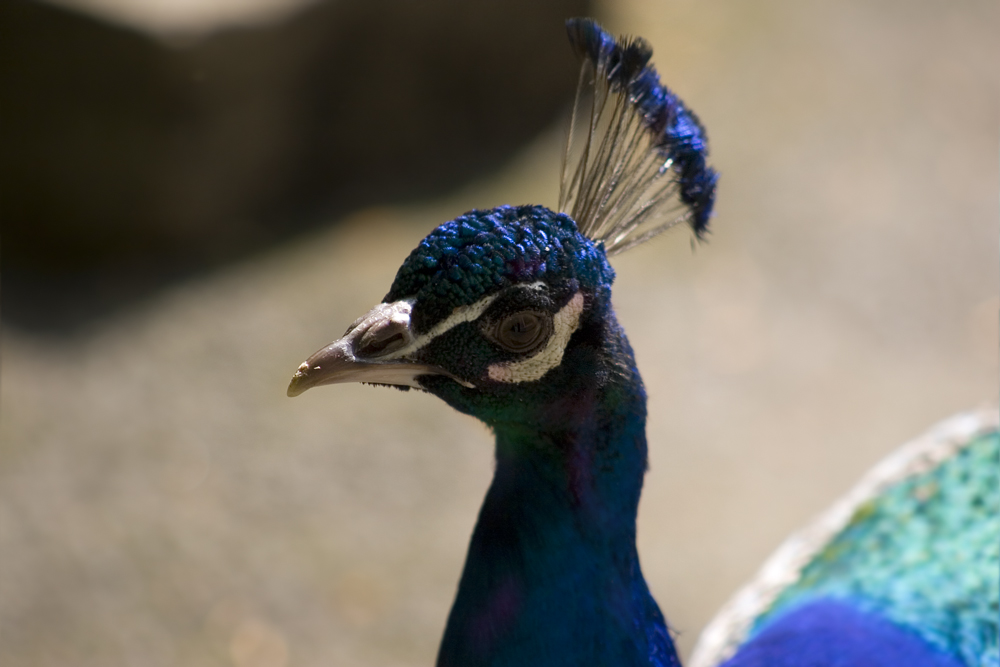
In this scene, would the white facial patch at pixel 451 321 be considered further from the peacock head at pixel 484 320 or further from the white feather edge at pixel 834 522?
the white feather edge at pixel 834 522

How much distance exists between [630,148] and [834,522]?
1070 millimetres

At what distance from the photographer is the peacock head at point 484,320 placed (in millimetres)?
938

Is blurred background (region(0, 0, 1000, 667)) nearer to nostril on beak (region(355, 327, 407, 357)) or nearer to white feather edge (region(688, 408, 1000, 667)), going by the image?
white feather edge (region(688, 408, 1000, 667))

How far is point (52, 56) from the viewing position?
121 inches

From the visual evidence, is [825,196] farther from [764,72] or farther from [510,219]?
[510,219]

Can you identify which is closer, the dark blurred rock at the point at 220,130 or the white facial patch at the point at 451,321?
the white facial patch at the point at 451,321

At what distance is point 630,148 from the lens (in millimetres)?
1133

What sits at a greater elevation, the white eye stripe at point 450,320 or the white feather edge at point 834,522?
the white eye stripe at point 450,320

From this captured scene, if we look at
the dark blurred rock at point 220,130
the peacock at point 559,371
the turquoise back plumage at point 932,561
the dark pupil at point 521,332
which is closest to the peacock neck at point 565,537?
the peacock at point 559,371

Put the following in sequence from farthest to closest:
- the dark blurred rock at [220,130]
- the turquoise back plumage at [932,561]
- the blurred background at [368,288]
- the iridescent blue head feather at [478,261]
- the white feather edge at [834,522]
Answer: the dark blurred rock at [220,130] < the blurred background at [368,288] < the white feather edge at [834,522] < the turquoise back plumage at [932,561] < the iridescent blue head feather at [478,261]

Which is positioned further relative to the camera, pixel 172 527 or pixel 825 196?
pixel 825 196

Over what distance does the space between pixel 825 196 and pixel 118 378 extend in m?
2.60

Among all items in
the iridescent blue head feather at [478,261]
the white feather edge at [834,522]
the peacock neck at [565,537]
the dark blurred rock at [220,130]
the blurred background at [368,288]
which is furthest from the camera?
the dark blurred rock at [220,130]

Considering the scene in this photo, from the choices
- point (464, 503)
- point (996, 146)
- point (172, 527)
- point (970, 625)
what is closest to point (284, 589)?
point (172, 527)
